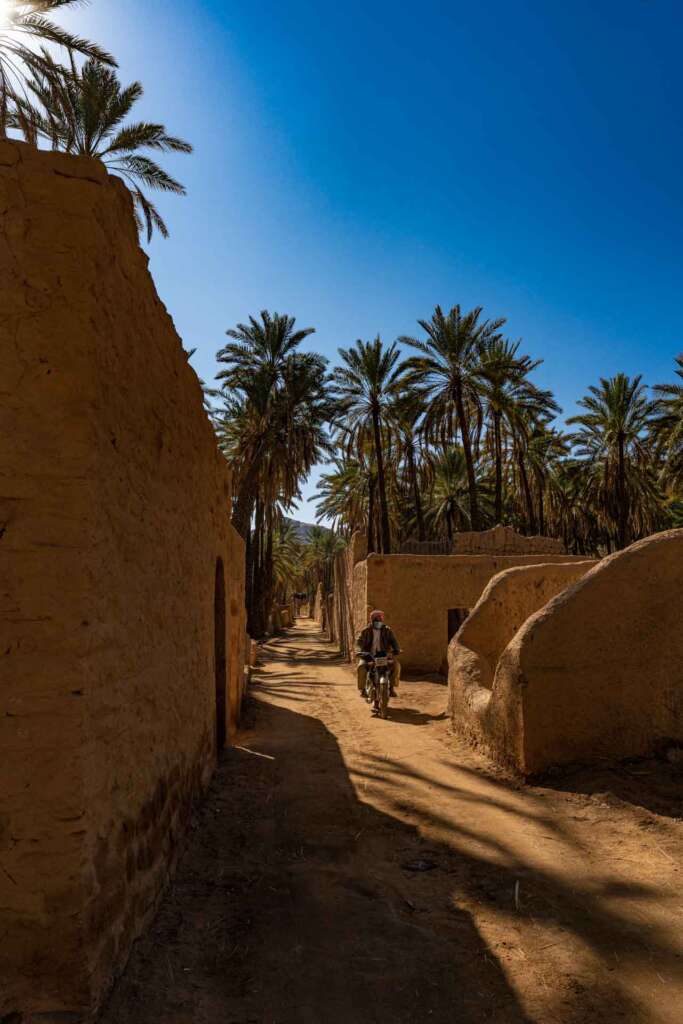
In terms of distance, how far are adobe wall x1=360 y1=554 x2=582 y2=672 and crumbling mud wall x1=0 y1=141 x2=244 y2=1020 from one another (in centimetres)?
1074

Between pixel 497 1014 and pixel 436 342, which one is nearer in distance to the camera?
pixel 497 1014

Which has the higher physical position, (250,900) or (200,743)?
(200,743)

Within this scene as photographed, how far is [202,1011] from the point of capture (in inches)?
108

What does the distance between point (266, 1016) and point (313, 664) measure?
1614 centimetres

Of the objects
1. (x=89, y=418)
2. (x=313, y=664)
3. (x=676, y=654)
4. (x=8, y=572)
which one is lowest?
(x=313, y=664)

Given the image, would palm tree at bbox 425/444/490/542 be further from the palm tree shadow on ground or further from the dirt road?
the palm tree shadow on ground

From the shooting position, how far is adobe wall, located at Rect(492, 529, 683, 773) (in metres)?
5.65

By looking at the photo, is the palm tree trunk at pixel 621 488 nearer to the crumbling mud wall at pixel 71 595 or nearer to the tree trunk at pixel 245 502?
the tree trunk at pixel 245 502

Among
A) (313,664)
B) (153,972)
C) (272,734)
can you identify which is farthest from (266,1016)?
(313,664)

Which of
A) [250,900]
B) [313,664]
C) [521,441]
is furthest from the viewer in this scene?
[521,441]

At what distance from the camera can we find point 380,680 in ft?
33.1

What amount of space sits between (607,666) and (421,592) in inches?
337

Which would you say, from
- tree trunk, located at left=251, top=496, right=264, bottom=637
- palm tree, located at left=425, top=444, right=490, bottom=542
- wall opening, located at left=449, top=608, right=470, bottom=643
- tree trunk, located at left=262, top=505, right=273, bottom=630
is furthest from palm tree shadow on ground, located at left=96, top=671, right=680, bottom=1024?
palm tree, located at left=425, top=444, right=490, bottom=542

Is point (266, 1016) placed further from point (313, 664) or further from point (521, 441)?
point (521, 441)
